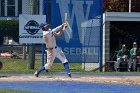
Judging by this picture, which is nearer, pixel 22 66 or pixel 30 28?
pixel 30 28

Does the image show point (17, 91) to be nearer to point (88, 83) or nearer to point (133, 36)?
point (88, 83)

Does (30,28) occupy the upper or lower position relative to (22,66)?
upper

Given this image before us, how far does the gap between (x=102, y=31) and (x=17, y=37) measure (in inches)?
156

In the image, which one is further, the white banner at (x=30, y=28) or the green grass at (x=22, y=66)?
the green grass at (x=22, y=66)

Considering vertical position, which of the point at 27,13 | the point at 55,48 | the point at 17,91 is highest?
the point at 27,13

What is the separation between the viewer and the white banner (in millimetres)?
22078

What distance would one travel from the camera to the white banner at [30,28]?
2208 cm

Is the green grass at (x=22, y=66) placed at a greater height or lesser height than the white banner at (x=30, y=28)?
lesser

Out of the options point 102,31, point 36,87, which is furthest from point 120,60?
point 36,87

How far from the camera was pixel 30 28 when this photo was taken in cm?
2212

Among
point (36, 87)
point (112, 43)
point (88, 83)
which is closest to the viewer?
point (36, 87)

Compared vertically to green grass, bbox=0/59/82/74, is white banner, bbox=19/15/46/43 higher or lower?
higher

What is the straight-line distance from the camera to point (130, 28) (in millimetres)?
29859

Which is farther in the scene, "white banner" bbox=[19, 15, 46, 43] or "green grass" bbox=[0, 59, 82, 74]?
"green grass" bbox=[0, 59, 82, 74]
